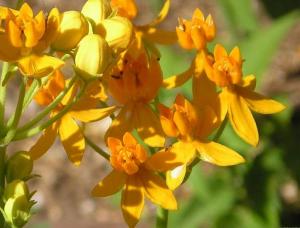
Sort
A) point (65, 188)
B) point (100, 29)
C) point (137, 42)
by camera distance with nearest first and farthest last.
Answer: point (100, 29), point (137, 42), point (65, 188)

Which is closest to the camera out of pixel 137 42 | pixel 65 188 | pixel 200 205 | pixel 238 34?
pixel 137 42

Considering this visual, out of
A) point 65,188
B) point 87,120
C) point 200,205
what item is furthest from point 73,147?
point 65,188

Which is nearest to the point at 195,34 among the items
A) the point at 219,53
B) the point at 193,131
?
the point at 219,53

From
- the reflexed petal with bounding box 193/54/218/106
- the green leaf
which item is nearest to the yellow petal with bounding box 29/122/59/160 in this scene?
the reflexed petal with bounding box 193/54/218/106

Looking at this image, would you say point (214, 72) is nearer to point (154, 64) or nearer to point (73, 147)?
point (154, 64)

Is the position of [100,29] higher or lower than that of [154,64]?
higher

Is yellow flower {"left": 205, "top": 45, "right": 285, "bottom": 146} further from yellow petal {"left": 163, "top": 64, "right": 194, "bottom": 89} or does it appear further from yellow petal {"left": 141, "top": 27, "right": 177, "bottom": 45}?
yellow petal {"left": 141, "top": 27, "right": 177, "bottom": 45}

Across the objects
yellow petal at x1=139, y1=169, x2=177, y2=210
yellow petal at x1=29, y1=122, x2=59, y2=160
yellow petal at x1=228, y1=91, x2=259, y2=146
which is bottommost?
yellow petal at x1=139, y1=169, x2=177, y2=210
